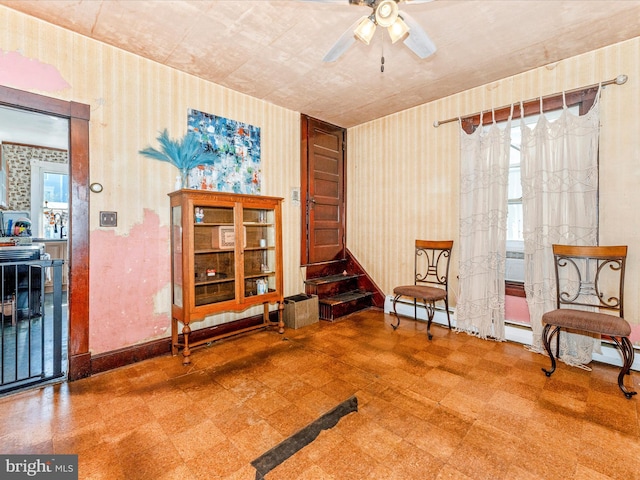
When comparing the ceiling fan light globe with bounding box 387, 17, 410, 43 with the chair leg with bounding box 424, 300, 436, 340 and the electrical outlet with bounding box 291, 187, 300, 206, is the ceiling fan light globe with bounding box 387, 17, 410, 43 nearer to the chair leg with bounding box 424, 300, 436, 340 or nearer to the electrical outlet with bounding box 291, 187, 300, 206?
the electrical outlet with bounding box 291, 187, 300, 206

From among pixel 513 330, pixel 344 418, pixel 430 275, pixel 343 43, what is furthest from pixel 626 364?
pixel 343 43

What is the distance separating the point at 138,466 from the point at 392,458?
1.34 meters

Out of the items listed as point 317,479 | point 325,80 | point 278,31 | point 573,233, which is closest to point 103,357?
point 317,479

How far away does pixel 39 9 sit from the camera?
226cm

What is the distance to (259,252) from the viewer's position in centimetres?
359

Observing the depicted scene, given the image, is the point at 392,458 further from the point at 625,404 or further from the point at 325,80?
the point at 325,80

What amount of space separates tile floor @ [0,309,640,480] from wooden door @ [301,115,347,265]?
1.91 meters

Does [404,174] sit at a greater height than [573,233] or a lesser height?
greater

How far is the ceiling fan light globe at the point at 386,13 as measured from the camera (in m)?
1.72

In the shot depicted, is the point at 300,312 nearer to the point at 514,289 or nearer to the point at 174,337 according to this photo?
the point at 174,337

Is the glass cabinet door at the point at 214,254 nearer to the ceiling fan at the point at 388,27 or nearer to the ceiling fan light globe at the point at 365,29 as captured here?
the ceiling fan at the point at 388,27

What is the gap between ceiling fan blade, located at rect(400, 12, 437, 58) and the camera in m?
1.89

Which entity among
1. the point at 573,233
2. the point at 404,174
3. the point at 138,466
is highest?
the point at 404,174

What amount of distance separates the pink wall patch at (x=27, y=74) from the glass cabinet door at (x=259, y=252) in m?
1.88
